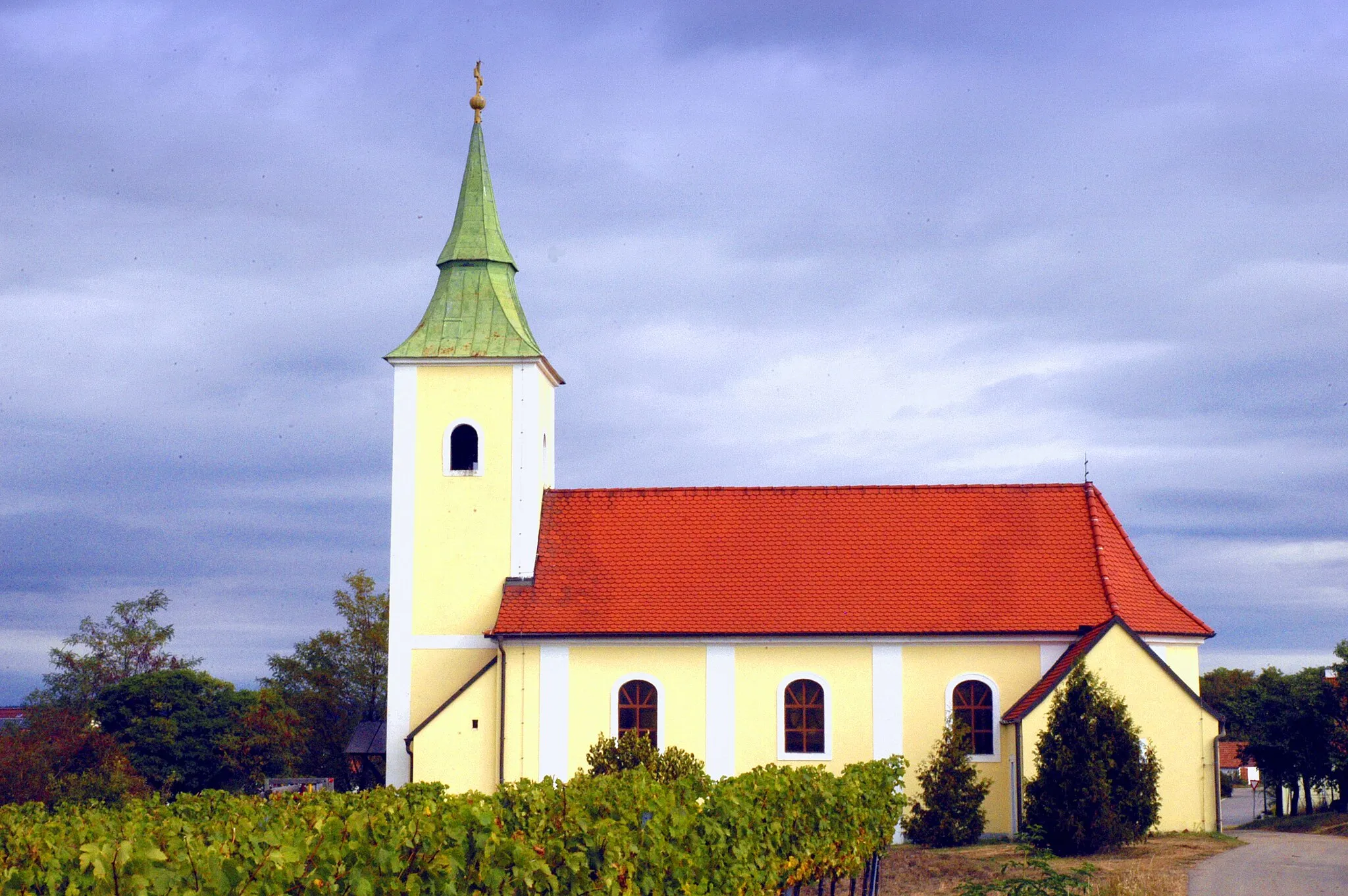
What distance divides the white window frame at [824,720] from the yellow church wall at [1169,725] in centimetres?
580

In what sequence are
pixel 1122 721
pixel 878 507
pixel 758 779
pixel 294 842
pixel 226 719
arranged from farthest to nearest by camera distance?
pixel 226 719 < pixel 878 507 < pixel 1122 721 < pixel 758 779 < pixel 294 842

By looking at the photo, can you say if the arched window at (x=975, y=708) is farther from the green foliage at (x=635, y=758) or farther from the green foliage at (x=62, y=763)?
the green foliage at (x=62, y=763)

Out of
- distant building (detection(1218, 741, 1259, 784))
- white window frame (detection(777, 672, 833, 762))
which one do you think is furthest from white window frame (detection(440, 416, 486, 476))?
distant building (detection(1218, 741, 1259, 784))

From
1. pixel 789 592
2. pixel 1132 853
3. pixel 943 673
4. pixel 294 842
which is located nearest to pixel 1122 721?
pixel 1132 853

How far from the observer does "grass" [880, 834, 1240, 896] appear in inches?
810

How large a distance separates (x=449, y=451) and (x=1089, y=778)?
634 inches

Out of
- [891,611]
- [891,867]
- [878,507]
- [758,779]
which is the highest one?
[878,507]

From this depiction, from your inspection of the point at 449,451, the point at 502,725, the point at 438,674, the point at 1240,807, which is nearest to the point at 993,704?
the point at 502,725

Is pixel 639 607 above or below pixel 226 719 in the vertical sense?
above

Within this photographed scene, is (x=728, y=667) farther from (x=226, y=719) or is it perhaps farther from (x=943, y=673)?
(x=226, y=719)

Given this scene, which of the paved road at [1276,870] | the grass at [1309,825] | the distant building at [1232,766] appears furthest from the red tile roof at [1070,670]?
the distant building at [1232,766]

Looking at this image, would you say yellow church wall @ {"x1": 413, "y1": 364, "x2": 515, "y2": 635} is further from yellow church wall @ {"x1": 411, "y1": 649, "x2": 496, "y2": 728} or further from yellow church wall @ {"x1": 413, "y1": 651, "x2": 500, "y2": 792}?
yellow church wall @ {"x1": 413, "y1": 651, "x2": 500, "y2": 792}

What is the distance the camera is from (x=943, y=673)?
31.1 metres

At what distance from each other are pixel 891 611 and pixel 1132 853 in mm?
8041
